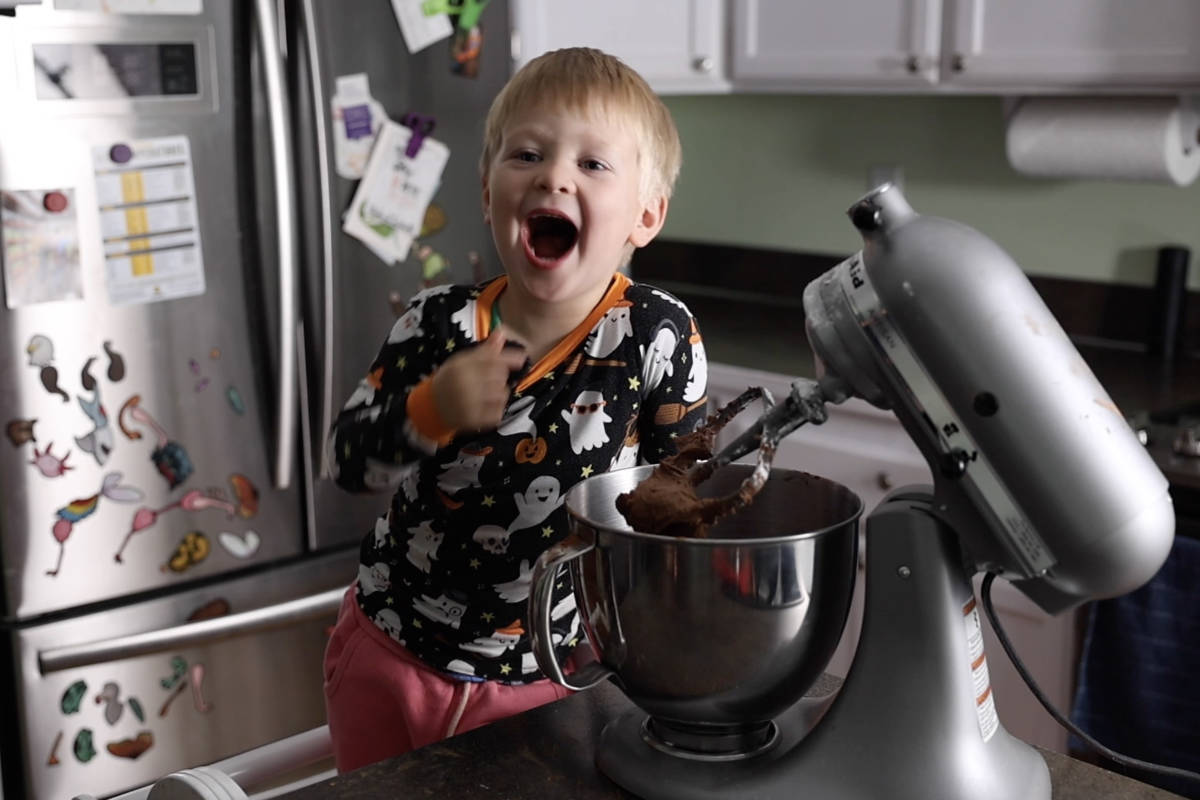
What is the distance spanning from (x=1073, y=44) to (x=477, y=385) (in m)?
1.76

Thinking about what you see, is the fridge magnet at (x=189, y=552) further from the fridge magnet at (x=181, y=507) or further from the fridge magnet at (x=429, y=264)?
the fridge magnet at (x=429, y=264)

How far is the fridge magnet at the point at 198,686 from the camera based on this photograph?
2.29 metres

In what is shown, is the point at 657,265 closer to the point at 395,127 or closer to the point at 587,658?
the point at 395,127

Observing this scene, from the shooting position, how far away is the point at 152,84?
209cm

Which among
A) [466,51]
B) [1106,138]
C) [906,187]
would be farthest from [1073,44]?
[466,51]

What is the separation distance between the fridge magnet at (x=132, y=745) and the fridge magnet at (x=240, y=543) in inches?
13.0

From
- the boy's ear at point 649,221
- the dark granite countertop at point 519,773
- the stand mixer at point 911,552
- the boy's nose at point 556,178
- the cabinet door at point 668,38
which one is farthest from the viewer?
the cabinet door at point 668,38

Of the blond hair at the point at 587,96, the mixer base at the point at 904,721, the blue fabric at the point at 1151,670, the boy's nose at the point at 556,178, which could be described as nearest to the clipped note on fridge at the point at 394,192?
the blond hair at the point at 587,96

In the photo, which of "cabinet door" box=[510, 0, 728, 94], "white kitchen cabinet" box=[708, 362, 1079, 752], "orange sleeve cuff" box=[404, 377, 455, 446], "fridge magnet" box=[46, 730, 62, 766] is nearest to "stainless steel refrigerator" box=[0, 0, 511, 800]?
"fridge magnet" box=[46, 730, 62, 766]

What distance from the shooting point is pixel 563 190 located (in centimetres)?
118

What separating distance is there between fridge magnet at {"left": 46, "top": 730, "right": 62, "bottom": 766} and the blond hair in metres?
1.40

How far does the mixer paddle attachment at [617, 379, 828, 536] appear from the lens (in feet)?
2.79

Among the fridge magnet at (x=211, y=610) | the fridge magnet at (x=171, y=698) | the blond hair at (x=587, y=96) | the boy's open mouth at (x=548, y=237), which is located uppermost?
the blond hair at (x=587, y=96)

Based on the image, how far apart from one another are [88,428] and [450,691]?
1.11m
